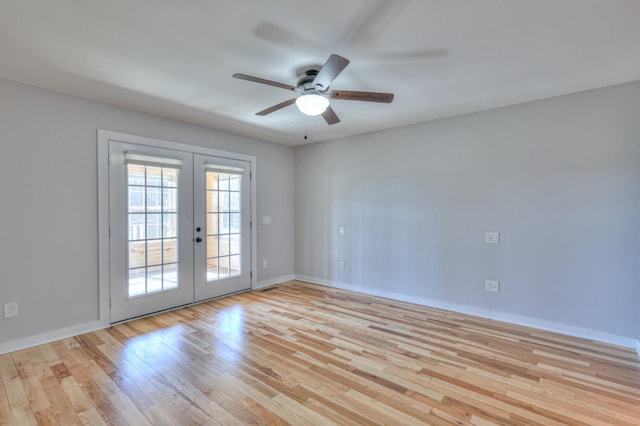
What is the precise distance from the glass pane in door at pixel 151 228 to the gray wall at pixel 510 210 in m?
2.50

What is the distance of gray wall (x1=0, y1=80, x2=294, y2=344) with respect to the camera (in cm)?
272

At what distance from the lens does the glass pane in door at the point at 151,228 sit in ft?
11.4

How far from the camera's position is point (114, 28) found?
1.94 meters

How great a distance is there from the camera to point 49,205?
2926mm

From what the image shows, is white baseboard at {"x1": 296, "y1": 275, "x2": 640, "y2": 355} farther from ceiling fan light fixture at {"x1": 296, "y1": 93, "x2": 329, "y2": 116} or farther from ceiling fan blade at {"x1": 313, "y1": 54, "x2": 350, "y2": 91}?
ceiling fan blade at {"x1": 313, "y1": 54, "x2": 350, "y2": 91}

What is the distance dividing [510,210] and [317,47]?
2.79 metres

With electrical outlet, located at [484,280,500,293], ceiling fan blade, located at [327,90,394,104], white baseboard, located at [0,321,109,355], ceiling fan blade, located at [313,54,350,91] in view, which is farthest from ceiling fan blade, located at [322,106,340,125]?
white baseboard, located at [0,321,109,355]

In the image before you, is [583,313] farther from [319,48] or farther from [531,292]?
[319,48]

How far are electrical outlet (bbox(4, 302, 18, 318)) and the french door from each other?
0.75m

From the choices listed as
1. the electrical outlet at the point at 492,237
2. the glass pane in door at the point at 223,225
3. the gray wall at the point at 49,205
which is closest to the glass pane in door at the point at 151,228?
the gray wall at the point at 49,205

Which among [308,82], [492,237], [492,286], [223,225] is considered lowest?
[492,286]

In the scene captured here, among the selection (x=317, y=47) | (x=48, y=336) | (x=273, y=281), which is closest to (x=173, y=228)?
(x=48, y=336)

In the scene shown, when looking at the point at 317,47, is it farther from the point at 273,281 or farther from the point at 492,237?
the point at 273,281

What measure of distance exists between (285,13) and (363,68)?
89 centimetres
